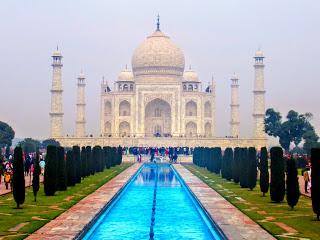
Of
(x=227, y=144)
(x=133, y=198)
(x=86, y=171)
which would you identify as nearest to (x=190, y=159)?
(x=227, y=144)

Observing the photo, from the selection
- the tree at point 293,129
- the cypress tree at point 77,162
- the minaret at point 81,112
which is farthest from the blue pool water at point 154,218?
the minaret at point 81,112

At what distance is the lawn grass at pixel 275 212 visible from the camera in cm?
895

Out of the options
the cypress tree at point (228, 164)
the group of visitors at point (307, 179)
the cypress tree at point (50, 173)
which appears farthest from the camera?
the cypress tree at point (228, 164)

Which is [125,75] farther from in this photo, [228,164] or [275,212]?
[275,212]

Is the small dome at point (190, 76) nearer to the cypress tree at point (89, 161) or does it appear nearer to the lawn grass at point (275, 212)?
the cypress tree at point (89, 161)

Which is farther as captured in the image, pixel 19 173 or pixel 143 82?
pixel 143 82

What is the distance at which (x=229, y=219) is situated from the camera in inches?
400

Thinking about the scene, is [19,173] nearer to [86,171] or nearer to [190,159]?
[86,171]

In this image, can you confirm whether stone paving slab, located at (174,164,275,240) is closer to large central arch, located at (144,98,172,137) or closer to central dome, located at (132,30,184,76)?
large central arch, located at (144,98,172,137)

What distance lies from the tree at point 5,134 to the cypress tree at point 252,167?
25.6 m

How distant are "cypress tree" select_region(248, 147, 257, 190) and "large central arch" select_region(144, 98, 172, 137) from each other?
2955cm

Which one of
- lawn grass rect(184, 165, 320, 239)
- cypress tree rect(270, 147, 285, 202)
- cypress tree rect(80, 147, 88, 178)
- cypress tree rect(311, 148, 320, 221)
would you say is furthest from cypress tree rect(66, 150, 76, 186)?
cypress tree rect(311, 148, 320, 221)

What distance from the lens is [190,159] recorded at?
3541 centimetres

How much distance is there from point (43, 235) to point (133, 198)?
19.4ft
